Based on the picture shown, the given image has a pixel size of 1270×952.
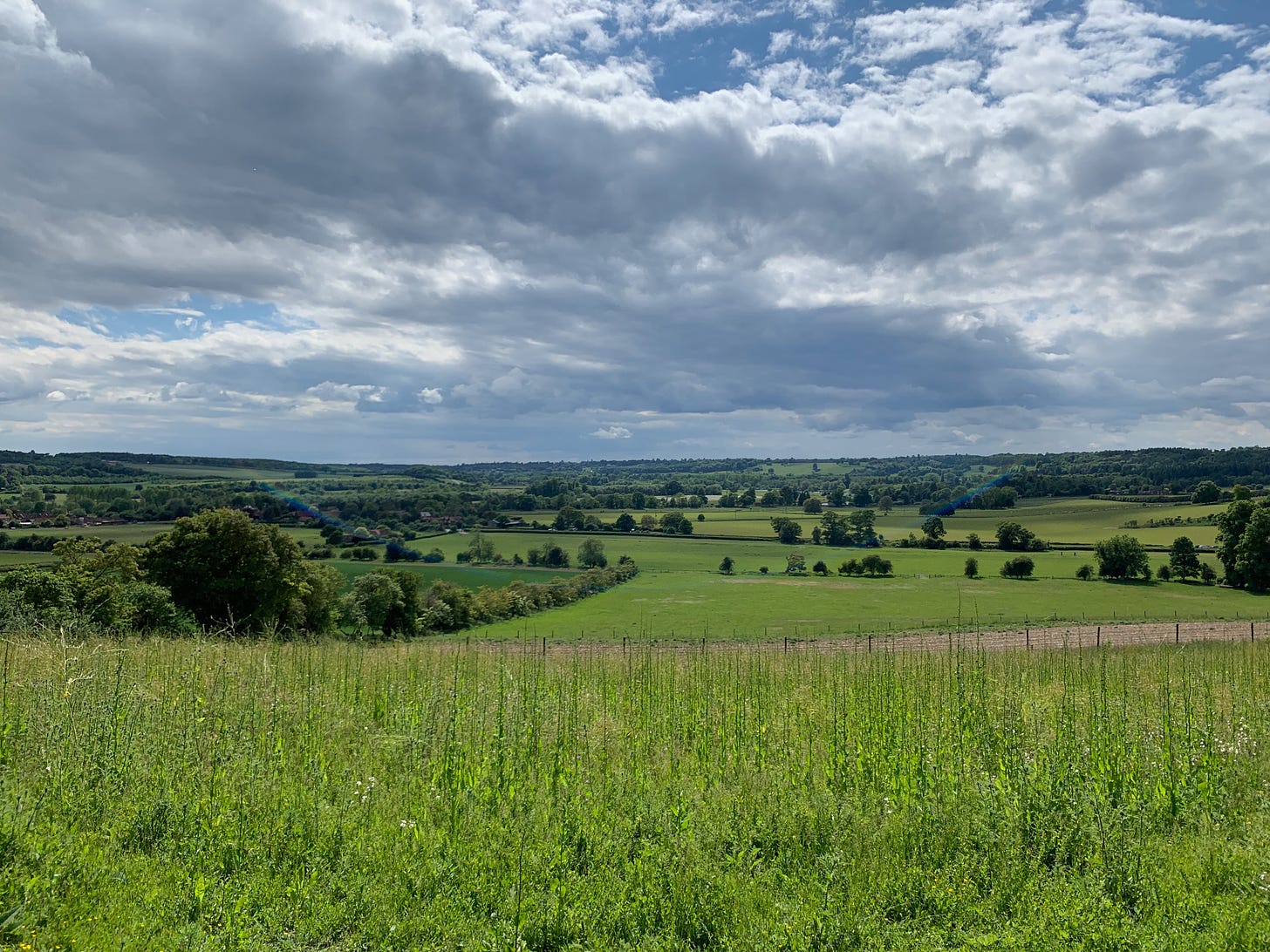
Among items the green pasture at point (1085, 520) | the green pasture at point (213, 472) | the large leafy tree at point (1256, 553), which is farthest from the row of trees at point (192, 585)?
the green pasture at point (1085, 520)

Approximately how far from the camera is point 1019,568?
8512 centimetres

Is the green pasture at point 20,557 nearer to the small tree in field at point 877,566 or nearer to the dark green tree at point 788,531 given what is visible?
the small tree in field at point 877,566

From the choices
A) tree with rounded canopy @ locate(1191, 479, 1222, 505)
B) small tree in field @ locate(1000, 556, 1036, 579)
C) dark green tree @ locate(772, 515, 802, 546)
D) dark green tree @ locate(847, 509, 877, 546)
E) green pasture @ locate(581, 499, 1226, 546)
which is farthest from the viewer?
dark green tree @ locate(772, 515, 802, 546)

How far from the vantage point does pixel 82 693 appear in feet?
27.2

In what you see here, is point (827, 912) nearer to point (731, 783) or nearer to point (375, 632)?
point (731, 783)

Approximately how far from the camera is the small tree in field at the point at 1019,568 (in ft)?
277

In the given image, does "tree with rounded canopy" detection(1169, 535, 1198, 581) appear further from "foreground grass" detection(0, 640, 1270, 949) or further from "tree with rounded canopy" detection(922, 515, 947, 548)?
"foreground grass" detection(0, 640, 1270, 949)

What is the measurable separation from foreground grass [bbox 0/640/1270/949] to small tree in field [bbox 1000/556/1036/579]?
83.3m

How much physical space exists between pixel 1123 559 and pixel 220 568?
89971mm

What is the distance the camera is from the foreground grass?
511 cm

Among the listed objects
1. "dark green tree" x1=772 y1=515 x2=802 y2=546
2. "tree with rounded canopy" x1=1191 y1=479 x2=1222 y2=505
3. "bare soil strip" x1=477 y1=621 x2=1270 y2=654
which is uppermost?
"tree with rounded canopy" x1=1191 y1=479 x2=1222 y2=505

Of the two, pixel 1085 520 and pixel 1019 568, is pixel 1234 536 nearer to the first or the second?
pixel 1019 568

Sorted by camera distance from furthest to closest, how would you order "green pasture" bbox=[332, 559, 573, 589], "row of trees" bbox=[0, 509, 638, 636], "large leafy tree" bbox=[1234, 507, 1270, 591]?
"green pasture" bbox=[332, 559, 573, 589] < "large leafy tree" bbox=[1234, 507, 1270, 591] < "row of trees" bbox=[0, 509, 638, 636]

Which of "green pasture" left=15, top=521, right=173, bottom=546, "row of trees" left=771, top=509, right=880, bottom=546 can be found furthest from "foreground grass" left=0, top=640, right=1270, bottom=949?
"row of trees" left=771, top=509, right=880, bottom=546
